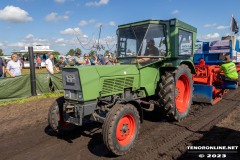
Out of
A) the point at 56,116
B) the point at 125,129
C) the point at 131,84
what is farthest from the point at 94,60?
the point at 125,129

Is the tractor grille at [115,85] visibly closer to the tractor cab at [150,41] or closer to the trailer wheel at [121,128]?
the trailer wheel at [121,128]

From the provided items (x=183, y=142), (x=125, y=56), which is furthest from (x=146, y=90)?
(x=183, y=142)

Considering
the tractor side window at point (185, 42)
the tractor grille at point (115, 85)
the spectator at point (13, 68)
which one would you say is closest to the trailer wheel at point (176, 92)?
the tractor side window at point (185, 42)

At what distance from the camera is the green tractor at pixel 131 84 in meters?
4.04

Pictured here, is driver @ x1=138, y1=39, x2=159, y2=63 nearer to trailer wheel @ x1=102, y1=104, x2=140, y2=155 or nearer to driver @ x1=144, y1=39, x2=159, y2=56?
driver @ x1=144, y1=39, x2=159, y2=56

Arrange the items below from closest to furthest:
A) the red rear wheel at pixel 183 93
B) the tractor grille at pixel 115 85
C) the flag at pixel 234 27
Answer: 1. the tractor grille at pixel 115 85
2. the red rear wheel at pixel 183 93
3. the flag at pixel 234 27

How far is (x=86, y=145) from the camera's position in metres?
4.42

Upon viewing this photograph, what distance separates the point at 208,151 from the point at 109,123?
1.80 m

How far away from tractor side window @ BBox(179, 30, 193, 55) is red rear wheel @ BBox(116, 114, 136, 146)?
2360mm

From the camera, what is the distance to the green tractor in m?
4.04

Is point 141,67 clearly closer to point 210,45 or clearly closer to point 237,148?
point 237,148

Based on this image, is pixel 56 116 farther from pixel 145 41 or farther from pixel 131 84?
pixel 145 41

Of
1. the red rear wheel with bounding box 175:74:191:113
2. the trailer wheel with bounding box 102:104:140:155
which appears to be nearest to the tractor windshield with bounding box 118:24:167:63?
the red rear wheel with bounding box 175:74:191:113

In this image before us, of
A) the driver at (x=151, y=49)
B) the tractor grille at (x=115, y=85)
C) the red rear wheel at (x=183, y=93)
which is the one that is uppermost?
the driver at (x=151, y=49)
